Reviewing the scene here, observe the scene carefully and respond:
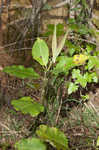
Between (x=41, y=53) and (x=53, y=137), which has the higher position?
(x=41, y=53)

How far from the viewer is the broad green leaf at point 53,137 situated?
0.86 metres

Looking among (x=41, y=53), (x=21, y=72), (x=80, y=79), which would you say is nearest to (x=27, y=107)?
(x=21, y=72)

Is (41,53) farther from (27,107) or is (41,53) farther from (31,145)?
(31,145)

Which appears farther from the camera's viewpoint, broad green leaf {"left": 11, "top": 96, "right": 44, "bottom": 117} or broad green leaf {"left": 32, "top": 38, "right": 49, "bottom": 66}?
broad green leaf {"left": 32, "top": 38, "right": 49, "bottom": 66}

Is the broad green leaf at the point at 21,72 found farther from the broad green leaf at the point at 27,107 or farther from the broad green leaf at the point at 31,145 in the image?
the broad green leaf at the point at 31,145

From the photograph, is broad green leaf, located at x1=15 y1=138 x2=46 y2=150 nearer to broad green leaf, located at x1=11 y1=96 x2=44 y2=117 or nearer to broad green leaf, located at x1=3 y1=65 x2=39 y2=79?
broad green leaf, located at x1=11 y1=96 x2=44 y2=117

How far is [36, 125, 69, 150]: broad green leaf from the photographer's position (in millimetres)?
857

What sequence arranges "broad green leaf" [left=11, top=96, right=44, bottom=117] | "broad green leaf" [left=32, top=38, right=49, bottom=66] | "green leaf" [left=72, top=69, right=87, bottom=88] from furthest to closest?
"green leaf" [left=72, top=69, right=87, bottom=88]
"broad green leaf" [left=32, top=38, right=49, bottom=66]
"broad green leaf" [left=11, top=96, right=44, bottom=117]

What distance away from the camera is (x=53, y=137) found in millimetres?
893

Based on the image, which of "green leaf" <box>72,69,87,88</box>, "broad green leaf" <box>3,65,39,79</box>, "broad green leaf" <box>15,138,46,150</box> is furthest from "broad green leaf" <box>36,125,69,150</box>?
"green leaf" <box>72,69,87,88</box>

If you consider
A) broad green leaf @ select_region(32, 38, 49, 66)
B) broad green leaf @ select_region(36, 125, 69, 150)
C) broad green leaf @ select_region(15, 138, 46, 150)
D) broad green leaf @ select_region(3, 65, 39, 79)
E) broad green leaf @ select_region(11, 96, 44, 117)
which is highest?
broad green leaf @ select_region(32, 38, 49, 66)

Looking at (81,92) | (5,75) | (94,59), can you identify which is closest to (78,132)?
(81,92)

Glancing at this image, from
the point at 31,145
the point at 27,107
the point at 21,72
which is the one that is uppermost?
the point at 21,72

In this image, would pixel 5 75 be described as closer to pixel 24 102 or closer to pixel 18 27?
pixel 18 27
